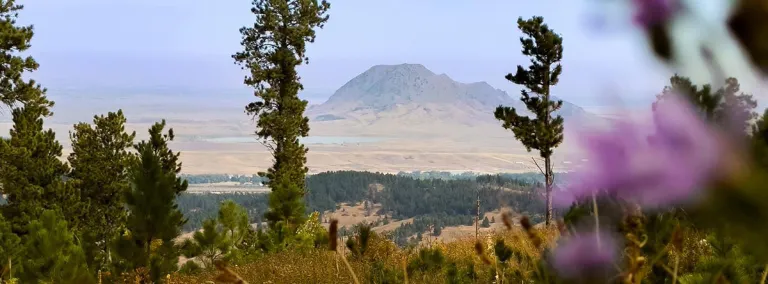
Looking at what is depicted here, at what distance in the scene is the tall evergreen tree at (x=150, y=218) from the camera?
740 centimetres

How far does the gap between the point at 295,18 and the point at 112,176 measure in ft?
31.4

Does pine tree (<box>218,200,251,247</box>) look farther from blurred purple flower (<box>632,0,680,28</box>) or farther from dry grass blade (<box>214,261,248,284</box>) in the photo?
blurred purple flower (<box>632,0,680,28</box>)

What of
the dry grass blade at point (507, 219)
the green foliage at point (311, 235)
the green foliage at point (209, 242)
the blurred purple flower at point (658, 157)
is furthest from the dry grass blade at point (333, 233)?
the green foliage at point (209, 242)

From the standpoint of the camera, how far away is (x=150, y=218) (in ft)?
25.2

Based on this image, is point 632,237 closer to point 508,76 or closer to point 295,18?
point 508,76

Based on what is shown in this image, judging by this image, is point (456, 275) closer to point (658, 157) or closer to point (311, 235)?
point (658, 157)

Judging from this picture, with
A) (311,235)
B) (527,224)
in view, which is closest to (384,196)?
(311,235)

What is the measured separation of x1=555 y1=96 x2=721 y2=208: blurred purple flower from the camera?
0.39m

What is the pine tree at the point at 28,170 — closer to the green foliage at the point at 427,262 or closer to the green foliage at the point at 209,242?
the green foliage at the point at 209,242

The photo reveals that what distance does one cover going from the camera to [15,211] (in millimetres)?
22031

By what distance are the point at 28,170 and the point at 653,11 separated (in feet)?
80.6

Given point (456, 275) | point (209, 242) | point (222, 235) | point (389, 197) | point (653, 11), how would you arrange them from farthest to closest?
point (389, 197) → point (222, 235) → point (209, 242) → point (456, 275) → point (653, 11)

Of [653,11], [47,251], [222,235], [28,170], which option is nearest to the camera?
[653,11]

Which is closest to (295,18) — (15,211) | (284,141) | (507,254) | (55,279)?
(284,141)
